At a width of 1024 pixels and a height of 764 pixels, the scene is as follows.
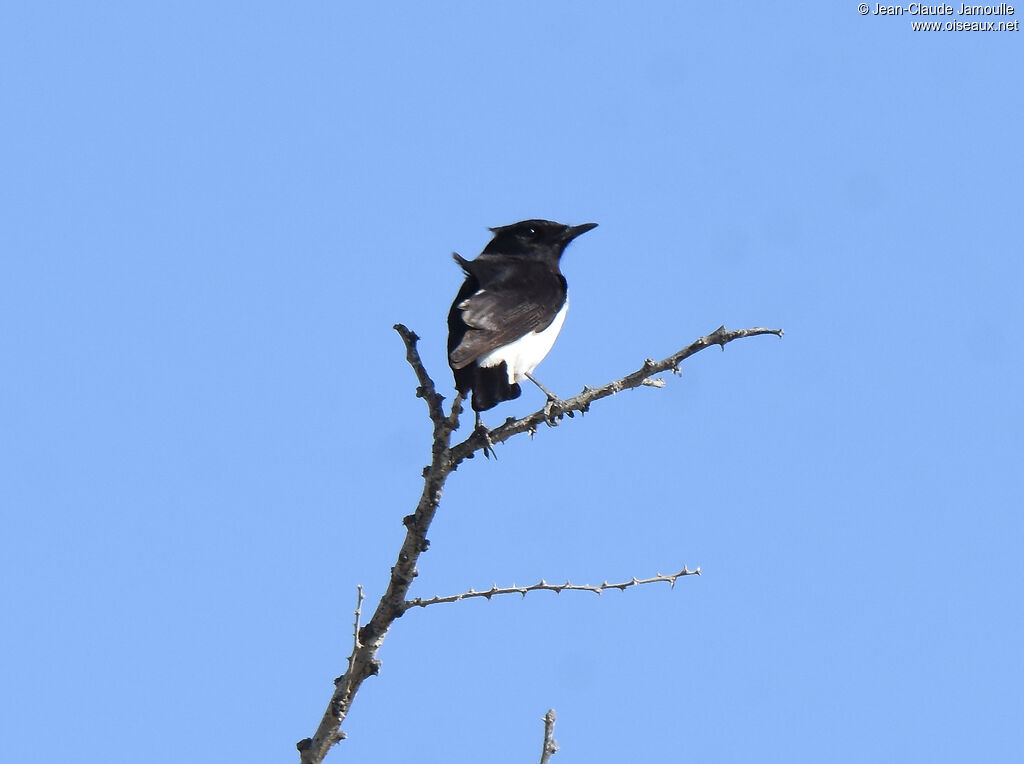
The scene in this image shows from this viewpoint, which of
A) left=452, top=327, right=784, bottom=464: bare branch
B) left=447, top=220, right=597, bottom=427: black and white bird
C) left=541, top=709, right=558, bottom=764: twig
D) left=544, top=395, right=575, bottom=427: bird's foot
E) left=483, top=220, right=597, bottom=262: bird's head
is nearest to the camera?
left=541, top=709, right=558, bottom=764: twig

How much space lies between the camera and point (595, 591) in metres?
5.34

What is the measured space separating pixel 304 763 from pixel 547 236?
5353 mm

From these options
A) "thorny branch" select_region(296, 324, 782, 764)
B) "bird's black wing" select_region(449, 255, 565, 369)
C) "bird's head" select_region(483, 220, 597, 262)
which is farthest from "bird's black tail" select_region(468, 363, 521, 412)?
"bird's head" select_region(483, 220, 597, 262)

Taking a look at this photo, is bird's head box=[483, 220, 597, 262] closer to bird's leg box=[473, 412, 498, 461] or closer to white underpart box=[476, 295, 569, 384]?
white underpart box=[476, 295, 569, 384]

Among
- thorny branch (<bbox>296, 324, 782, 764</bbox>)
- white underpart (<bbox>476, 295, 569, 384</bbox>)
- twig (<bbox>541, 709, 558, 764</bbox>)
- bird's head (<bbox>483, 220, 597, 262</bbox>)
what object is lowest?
twig (<bbox>541, 709, 558, 764</bbox>)

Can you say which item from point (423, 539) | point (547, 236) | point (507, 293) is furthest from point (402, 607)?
point (547, 236)

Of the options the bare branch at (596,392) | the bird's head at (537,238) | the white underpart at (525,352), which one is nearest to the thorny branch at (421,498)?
the bare branch at (596,392)

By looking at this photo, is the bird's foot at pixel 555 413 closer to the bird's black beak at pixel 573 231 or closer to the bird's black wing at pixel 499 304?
the bird's black wing at pixel 499 304

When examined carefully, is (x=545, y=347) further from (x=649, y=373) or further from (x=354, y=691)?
(x=354, y=691)

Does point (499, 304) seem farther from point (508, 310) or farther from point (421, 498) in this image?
point (421, 498)

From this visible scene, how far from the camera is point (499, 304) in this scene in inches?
330

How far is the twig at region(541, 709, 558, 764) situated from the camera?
164 inches

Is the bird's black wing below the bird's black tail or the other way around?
the other way around

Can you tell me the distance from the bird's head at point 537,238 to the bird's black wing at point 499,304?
20 centimetres
